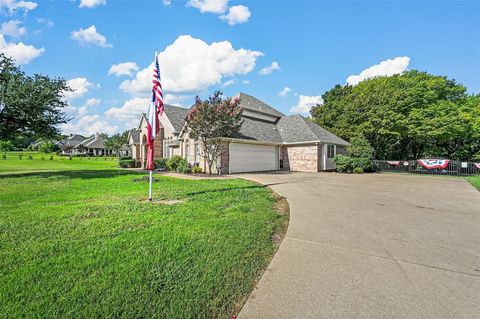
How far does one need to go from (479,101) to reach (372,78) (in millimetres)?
12301

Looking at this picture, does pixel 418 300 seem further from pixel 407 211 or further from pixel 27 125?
pixel 27 125

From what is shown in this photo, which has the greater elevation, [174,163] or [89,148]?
[89,148]

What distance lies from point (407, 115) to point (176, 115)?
2586 cm

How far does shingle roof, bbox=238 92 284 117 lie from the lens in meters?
27.2

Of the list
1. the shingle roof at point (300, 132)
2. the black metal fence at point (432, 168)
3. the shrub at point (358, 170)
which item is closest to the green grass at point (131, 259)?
the shingle roof at point (300, 132)

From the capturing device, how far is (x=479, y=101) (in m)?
28.1

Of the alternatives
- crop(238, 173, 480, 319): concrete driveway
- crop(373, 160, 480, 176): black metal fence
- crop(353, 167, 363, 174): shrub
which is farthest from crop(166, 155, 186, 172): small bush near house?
crop(373, 160, 480, 176): black metal fence

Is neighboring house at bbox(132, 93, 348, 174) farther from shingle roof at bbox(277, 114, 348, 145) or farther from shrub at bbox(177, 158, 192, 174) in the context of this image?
shrub at bbox(177, 158, 192, 174)

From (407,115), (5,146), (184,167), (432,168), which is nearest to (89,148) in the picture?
(5,146)

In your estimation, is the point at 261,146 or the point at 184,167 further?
the point at 261,146

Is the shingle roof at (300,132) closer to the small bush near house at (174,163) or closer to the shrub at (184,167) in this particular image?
the shrub at (184,167)

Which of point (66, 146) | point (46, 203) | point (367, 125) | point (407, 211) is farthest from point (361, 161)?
point (66, 146)

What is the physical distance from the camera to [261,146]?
21547 millimetres

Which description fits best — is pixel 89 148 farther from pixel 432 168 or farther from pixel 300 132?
pixel 432 168
